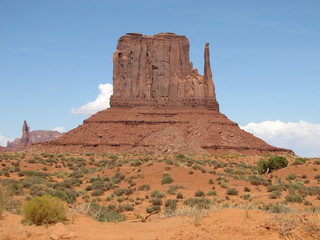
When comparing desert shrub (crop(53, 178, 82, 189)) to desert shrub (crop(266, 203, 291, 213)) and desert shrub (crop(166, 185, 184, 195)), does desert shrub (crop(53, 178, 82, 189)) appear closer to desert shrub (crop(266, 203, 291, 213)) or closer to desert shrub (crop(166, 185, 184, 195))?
desert shrub (crop(166, 185, 184, 195))

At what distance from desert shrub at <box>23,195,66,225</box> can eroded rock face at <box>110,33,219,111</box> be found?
9109 centimetres

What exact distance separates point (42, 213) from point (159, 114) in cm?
8683

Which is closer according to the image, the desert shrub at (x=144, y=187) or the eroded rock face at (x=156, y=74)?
the desert shrub at (x=144, y=187)

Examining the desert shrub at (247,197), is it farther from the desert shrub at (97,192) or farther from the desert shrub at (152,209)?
the desert shrub at (97,192)

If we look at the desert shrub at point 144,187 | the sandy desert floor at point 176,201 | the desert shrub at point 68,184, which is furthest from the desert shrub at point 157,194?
the desert shrub at point 68,184

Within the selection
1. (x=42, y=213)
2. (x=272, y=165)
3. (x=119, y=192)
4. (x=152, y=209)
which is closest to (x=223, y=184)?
(x=119, y=192)

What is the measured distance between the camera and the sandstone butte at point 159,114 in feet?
284

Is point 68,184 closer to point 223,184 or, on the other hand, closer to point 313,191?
point 223,184

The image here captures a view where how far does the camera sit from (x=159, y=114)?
321ft

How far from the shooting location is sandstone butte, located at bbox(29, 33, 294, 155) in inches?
3413

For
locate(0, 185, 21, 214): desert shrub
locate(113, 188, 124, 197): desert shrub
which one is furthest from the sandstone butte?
locate(0, 185, 21, 214): desert shrub

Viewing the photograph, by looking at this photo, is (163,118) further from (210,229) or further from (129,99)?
(210,229)

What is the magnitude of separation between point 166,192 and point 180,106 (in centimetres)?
7932

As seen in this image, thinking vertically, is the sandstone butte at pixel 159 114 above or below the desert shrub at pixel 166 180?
above
